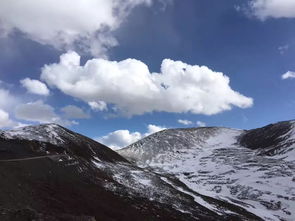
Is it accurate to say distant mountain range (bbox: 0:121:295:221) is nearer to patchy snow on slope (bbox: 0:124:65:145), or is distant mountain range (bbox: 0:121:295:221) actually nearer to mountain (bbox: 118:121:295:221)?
patchy snow on slope (bbox: 0:124:65:145)

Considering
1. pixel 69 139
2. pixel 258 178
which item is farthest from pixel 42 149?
pixel 258 178

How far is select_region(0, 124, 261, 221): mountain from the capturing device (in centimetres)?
5000

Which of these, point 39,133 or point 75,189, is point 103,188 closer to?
point 75,189

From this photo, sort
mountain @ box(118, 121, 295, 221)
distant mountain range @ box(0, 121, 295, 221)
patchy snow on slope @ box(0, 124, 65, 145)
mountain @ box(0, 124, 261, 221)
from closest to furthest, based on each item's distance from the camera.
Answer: mountain @ box(0, 124, 261, 221) < distant mountain range @ box(0, 121, 295, 221) < patchy snow on slope @ box(0, 124, 65, 145) < mountain @ box(118, 121, 295, 221)

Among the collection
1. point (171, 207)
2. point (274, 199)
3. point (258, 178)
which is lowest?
point (171, 207)

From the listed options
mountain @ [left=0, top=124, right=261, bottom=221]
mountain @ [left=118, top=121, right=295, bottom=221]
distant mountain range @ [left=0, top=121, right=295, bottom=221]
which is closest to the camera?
mountain @ [left=0, top=124, right=261, bottom=221]

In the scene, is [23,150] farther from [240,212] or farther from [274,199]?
[274,199]

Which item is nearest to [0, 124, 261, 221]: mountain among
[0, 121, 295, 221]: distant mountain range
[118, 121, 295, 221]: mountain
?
[0, 121, 295, 221]: distant mountain range

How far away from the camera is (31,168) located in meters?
72.6

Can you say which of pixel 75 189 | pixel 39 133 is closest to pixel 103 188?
pixel 75 189

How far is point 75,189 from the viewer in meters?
72.6

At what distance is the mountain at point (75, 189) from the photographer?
50.0 m

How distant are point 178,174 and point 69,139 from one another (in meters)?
68.3

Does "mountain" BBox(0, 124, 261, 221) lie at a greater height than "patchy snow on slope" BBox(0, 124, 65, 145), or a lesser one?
lesser
